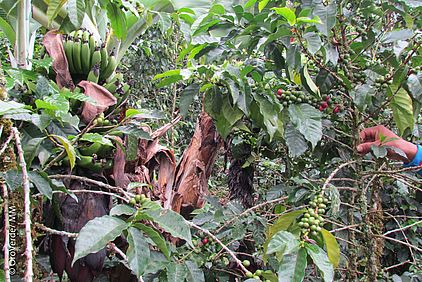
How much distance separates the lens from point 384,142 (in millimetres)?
1081

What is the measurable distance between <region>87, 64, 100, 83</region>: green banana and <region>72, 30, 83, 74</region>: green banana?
4 cm

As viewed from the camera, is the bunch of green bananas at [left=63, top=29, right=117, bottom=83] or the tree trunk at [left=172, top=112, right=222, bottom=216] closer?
the bunch of green bananas at [left=63, top=29, right=117, bottom=83]

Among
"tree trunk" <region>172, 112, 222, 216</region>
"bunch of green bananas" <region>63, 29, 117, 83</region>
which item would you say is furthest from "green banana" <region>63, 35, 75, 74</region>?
"tree trunk" <region>172, 112, 222, 216</region>

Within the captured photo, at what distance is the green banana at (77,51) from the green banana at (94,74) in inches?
1.6

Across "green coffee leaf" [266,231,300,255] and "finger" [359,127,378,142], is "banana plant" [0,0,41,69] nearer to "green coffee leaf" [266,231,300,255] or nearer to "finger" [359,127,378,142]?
"green coffee leaf" [266,231,300,255]

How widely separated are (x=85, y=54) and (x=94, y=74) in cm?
7

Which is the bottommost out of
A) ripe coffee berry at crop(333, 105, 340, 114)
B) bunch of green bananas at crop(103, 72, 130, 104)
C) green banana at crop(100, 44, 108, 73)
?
ripe coffee berry at crop(333, 105, 340, 114)

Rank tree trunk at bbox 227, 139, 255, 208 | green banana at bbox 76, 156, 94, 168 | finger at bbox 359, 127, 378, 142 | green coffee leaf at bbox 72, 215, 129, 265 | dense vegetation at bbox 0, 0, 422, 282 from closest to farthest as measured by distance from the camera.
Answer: green coffee leaf at bbox 72, 215, 129, 265
dense vegetation at bbox 0, 0, 422, 282
green banana at bbox 76, 156, 94, 168
finger at bbox 359, 127, 378, 142
tree trunk at bbox 227, 139, 255, 208

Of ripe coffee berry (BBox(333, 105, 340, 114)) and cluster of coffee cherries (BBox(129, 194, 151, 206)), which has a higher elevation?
ripe coffee berry (BBox(333, 105, 340, 114))

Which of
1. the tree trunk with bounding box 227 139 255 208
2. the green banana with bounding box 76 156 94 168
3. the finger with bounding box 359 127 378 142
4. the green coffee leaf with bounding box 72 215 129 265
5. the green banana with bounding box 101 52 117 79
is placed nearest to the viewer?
the green coffee leaf with bounding box 72 215 129 265

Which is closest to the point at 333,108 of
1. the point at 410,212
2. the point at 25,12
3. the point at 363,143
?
the point at 363,143

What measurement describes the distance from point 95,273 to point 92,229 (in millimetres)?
438

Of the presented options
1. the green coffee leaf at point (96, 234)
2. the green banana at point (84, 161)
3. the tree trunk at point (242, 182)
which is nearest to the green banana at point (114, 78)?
the green banana at point (84, 161)

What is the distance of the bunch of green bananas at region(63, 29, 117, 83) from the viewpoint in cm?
118
